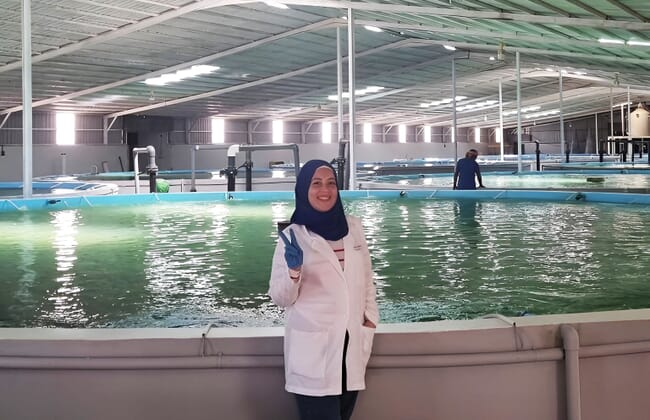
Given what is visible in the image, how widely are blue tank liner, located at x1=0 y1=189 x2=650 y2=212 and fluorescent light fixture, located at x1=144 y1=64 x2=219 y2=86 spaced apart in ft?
41.5

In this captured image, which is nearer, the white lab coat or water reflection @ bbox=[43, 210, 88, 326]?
the white lab coat

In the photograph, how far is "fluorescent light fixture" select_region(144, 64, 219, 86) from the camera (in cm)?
2871

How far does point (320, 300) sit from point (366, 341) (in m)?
0.27

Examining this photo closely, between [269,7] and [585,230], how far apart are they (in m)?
14.9

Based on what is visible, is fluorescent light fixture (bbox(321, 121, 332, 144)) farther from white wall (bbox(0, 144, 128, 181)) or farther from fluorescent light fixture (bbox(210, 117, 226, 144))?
white wall (bbox(0, 144, 128, 181))

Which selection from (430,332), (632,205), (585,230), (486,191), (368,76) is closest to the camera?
(430,332)

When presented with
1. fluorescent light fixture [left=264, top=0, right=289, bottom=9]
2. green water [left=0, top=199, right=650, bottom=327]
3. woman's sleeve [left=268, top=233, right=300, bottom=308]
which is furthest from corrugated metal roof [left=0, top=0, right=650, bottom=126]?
woman's sleeve [left=268, top=233, right=300, bottom=308]

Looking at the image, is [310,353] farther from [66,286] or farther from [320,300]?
[66,286]

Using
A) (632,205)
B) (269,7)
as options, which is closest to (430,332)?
(632,205)

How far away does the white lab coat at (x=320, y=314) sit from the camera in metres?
2.61

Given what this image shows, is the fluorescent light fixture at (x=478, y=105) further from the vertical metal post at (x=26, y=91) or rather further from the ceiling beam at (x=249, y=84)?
the vertical metal post at (x=26, y=91)

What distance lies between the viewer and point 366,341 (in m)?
2.76

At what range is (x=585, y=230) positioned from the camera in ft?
29.6

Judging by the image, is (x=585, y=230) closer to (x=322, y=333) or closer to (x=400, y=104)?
(x=322, y=333)
